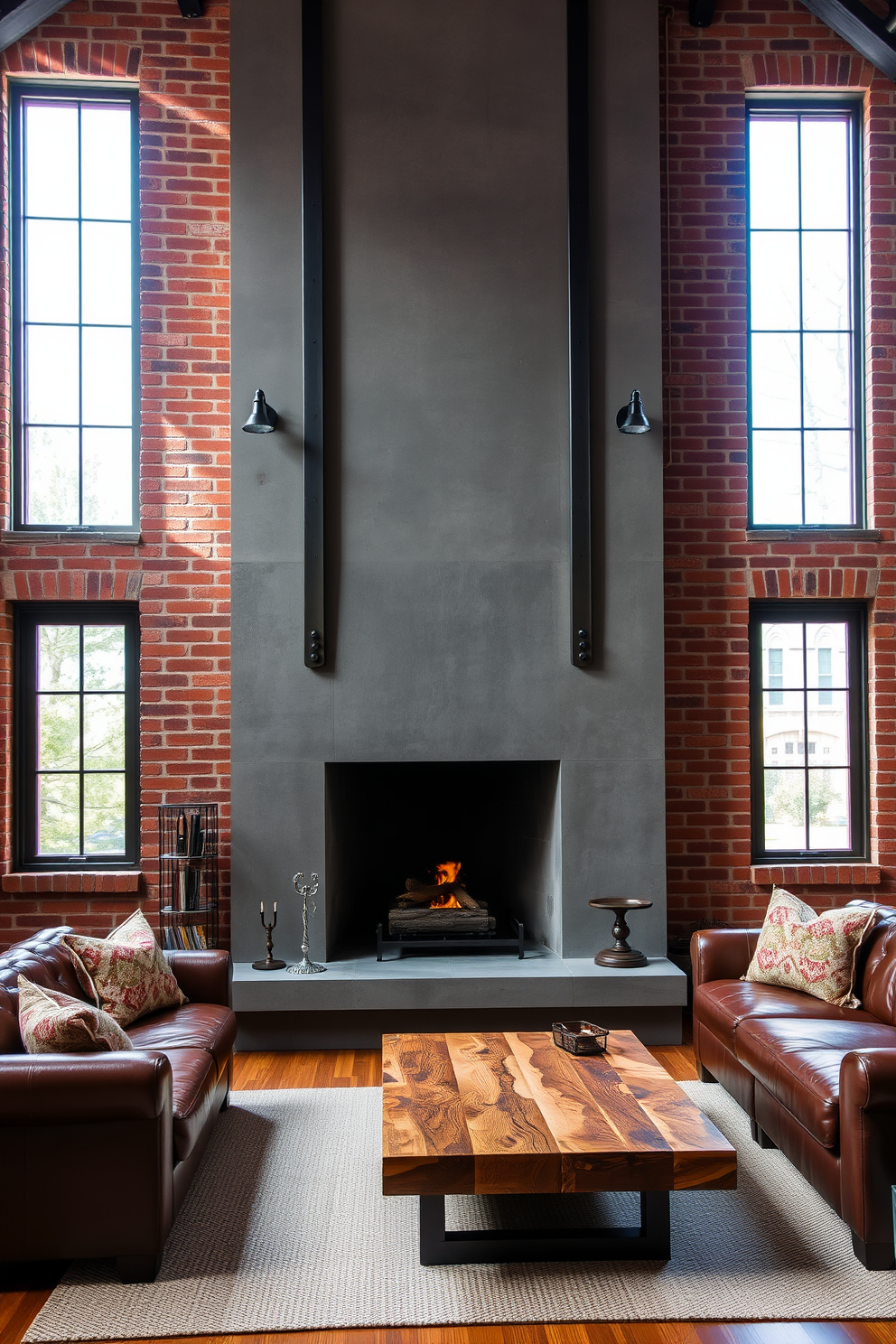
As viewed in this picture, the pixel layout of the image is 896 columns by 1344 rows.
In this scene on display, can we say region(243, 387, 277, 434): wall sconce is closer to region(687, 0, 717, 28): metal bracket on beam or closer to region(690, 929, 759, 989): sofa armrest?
region(690, 929, 759, 989): sofa armrest

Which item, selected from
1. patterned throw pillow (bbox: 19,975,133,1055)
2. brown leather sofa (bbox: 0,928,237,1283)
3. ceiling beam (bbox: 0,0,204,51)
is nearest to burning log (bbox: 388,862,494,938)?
patterned throw pillow (bbox: 19,975,133,1055)

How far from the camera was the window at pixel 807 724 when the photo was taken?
537cm

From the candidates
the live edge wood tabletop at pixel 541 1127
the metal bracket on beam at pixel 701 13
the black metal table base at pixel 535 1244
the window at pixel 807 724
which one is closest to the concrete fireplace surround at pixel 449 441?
the metal bracket on beam at pixel 701 13

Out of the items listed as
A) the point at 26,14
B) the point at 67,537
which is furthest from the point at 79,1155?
the point at 26,14

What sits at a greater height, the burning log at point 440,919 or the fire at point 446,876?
the fire at point 446,876

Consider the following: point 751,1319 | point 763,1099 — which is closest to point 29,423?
point 763,1099

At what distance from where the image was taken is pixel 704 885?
17.2ft

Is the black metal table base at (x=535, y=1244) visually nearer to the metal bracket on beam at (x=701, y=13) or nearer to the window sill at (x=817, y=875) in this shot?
the window sill at (x=817, y=875)

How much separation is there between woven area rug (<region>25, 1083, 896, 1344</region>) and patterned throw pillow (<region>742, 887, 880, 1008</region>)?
0.71m

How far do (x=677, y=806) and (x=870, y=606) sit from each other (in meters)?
1.47

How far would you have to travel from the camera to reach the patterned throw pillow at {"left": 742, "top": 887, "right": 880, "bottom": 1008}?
12.5ft

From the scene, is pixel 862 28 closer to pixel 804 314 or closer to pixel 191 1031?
pixel 804 314

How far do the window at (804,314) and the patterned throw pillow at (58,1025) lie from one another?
409 centimetres

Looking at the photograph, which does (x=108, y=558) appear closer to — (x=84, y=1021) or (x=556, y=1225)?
(x=84, y=1021)
